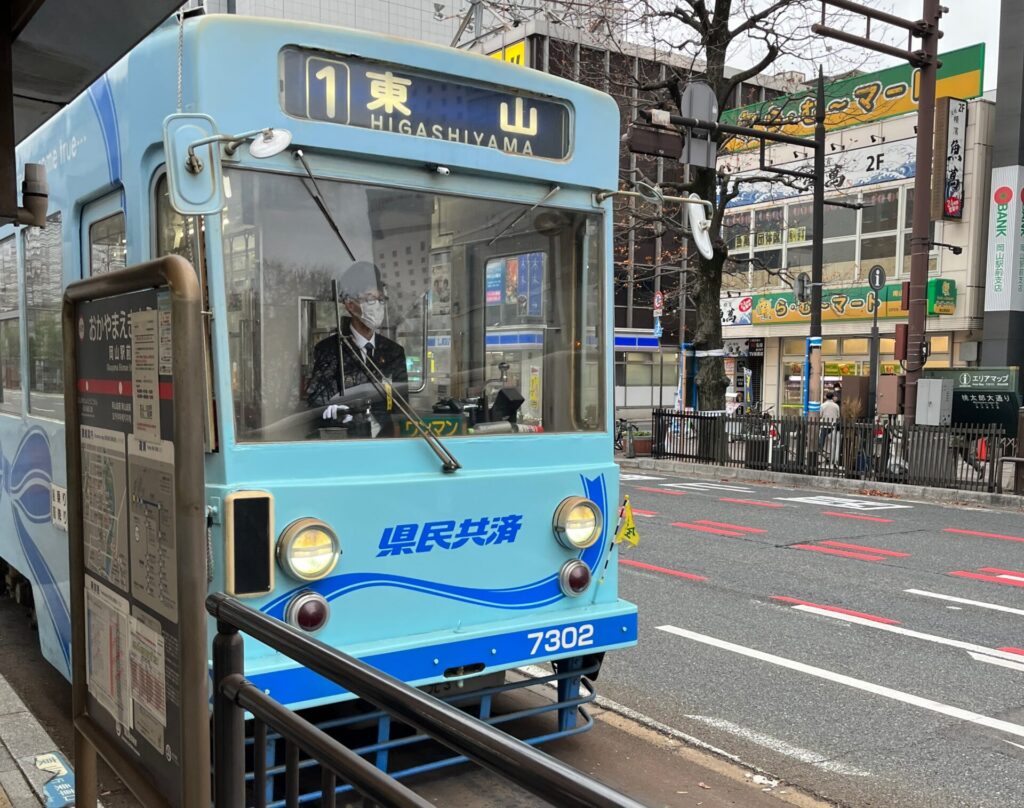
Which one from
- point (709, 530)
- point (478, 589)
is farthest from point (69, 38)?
point (709, 530)

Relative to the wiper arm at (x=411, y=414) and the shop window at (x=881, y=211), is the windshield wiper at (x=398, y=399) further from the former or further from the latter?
the shop window at (x=881, y=211)

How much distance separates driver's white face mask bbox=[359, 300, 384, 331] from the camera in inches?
147

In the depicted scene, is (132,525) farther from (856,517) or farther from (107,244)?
(856,517)

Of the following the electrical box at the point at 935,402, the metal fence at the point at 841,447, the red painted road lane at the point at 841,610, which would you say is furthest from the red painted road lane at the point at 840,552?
the electrical box at the point at 935,402

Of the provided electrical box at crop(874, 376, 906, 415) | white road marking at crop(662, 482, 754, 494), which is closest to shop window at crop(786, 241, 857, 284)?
electrical box at crop(874, 376, 906, 415)

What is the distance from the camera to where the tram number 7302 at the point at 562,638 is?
4.00 metres

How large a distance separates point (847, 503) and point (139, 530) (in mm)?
13252

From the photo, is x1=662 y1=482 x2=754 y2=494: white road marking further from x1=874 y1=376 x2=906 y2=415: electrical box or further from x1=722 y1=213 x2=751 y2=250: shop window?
x1=722 y1=213 x2=751 y2=250: shop window

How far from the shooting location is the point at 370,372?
147 inches

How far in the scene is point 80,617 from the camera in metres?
2.95

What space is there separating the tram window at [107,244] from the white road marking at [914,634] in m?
5.84

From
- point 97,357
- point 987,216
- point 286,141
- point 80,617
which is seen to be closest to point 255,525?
point 80,617

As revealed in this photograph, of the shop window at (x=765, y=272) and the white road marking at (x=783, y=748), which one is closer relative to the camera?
the white road marking at (x=783, y=748)

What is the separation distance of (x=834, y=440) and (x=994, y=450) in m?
3.04
